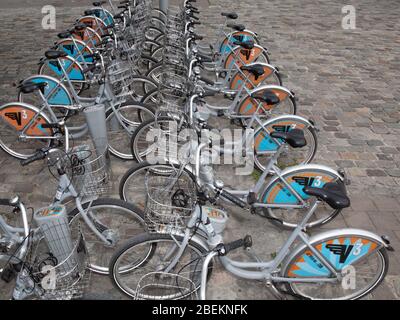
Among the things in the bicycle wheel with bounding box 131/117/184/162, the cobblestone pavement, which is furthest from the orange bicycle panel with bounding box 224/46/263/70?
the bicycle wheel with bounding box 131/117/184/162

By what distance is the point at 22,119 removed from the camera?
4.31m

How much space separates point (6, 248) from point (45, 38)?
7.42 meters

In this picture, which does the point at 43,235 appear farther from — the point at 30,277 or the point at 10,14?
the point at 10,14

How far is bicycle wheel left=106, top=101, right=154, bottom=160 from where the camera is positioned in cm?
449

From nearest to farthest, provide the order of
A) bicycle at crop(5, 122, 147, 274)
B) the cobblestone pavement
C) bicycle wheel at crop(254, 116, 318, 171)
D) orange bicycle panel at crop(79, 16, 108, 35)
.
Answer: bicycle at crop(5, 122, 147, 274) < the cobblestone pavement < bicycle wheel at crop(254, 116, 318, 171) < orange bicycle panel at crop(79, 16, 108, 35)

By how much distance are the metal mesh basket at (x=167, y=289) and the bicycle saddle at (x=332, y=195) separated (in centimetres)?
130

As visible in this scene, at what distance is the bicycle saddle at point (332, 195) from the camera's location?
7.89ft

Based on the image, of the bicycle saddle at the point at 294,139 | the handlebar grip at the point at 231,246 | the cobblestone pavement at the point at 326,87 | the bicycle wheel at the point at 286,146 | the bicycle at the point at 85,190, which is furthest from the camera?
the bicycle wheel at the point at 286,146

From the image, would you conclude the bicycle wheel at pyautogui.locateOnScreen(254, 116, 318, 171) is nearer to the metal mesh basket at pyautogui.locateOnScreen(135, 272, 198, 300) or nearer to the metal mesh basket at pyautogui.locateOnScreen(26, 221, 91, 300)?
the metal mesh basket at pyautogui.locateOnScreen(135, 272, 198, 300)

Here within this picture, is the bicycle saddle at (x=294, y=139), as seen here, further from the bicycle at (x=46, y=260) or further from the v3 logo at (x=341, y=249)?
the bicycle at (x=46, y=260)

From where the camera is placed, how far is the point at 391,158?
483 cm

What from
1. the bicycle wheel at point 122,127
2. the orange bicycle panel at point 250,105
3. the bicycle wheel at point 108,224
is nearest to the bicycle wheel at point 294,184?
the bicycle wheel at point 108,224

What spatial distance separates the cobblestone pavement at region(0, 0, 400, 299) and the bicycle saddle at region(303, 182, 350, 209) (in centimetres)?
124
